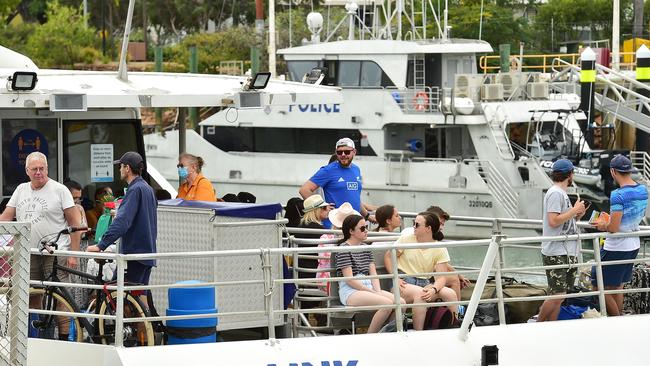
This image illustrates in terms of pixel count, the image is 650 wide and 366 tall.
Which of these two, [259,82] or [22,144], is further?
[259,82]

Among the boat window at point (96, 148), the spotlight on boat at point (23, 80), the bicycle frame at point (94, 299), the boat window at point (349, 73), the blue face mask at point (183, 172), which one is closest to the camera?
the bicycle frame at point (94, 299)

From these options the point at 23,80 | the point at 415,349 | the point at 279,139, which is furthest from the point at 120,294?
the point at 279,139

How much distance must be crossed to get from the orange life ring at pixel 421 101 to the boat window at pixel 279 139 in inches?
59.6

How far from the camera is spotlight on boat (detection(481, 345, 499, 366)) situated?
30.6 ft

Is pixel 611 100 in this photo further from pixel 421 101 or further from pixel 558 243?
pixel 558 243

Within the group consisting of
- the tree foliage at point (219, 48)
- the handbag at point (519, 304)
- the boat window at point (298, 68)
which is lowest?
the handbag at point (519, 304)

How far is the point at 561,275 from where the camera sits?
33.3ft

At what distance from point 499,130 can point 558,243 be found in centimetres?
1890

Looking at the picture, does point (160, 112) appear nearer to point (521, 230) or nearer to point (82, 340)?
point (521, 230)

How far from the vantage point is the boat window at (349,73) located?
98.4ft

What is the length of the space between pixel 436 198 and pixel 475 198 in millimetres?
830

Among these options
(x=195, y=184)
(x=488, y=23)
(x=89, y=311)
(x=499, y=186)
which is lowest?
(x=499, y=186)

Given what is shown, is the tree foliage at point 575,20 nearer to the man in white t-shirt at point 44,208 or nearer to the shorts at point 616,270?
the shorts at point 616,270

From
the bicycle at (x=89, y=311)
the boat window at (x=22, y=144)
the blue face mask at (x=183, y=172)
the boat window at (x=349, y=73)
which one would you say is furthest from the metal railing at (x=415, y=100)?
the bicycle at (x=89, y=311)
